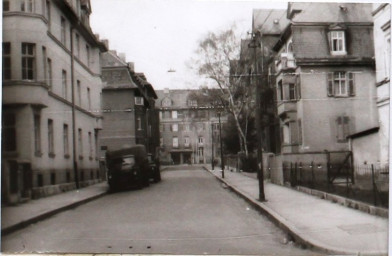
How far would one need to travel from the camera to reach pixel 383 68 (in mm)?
6547

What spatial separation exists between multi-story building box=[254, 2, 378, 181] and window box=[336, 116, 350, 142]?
12 millimetres

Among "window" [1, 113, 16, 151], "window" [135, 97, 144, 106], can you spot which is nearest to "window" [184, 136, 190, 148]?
"window" [135, 97, 144, 106]

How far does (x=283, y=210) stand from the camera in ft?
24.3

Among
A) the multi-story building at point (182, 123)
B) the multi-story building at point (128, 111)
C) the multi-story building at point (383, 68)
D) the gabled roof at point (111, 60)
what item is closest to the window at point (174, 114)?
the multi-story building at point (182, 123)

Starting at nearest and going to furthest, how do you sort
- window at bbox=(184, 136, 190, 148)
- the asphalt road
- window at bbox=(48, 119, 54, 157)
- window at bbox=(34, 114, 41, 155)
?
1. the asphalt road
2. window at bbox=(34, 114, 41, 155)
3. window at bbox=(48, 119, 54, 157)
4. window at bbox=(184, 136, 190, 148)

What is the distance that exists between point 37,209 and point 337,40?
14.1 feet

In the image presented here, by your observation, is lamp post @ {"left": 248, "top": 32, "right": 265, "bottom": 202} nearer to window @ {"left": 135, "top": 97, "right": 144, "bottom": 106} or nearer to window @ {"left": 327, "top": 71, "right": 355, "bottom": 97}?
window @ {"left": 327, "top": 71, "right": 355, "bottom": 97}

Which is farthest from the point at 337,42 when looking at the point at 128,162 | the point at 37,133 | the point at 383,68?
the point at 37,133

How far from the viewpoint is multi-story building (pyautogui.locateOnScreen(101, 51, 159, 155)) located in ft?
22.8

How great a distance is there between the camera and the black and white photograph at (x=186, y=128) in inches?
255

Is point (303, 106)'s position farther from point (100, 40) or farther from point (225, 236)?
point (100, 40)

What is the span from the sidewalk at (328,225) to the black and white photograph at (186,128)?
22 millimetres

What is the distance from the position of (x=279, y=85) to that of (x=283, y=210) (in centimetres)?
174

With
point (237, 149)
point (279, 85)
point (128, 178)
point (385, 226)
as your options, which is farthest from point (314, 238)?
point (237, 149)
